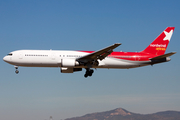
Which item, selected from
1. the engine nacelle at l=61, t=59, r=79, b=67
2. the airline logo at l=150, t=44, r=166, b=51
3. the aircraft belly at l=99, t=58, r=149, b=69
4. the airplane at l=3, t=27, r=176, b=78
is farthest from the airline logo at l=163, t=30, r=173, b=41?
the engine nacelle at l=61, t=59, r=79, b=67

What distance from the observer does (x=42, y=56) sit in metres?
37.0

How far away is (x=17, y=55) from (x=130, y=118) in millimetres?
148788

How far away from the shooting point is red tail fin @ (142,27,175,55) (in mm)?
43009

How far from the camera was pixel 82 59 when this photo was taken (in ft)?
122

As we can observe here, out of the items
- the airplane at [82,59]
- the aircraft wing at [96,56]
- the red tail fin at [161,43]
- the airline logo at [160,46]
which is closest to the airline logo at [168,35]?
the red tail fin at [161,43]

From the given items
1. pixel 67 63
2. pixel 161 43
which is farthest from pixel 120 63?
pixel 161 43

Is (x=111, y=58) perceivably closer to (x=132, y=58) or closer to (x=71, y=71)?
(x=132, y=58)

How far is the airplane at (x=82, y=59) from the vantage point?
121 ft

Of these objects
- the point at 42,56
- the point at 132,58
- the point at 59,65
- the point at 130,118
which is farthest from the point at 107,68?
the point at 130,118

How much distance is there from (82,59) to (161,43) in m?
15.8

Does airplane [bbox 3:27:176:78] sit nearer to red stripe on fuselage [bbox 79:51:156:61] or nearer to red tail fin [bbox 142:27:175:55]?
red stripe on fuselage [bbox 79:51:156:61]

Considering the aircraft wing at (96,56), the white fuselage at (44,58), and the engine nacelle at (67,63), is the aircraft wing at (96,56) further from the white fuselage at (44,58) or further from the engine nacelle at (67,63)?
the white fuselage at (44,58)

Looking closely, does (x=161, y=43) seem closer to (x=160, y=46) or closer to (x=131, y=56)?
(x=160, y=46)

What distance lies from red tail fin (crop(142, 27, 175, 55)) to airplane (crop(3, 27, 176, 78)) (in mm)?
1203
